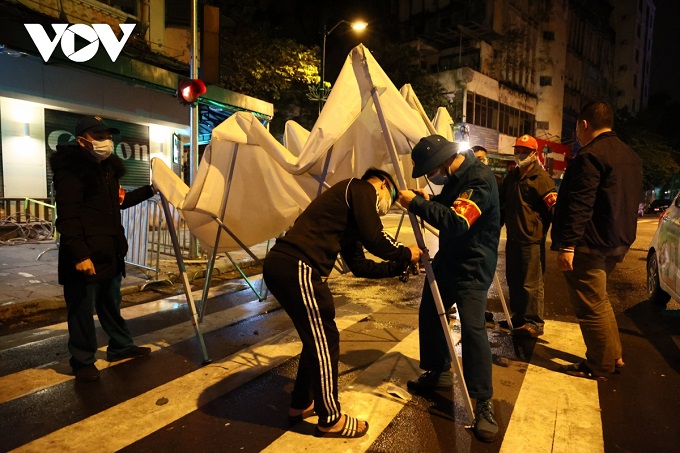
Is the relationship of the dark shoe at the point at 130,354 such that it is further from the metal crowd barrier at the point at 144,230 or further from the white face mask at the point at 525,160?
the white face mask at the point at 525,160

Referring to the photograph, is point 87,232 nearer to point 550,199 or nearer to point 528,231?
point 528,231

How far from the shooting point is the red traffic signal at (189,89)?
849cm

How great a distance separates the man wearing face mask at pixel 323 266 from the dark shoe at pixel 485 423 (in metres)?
0.75

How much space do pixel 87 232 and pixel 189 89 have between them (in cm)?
551

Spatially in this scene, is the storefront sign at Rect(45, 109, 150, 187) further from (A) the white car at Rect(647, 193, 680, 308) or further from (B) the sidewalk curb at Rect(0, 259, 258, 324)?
(A) the white car at Rect(647, 193, 680, 308)

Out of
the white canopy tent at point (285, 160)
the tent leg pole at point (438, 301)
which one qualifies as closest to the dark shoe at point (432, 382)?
the tent leg pole at point (438, 301)

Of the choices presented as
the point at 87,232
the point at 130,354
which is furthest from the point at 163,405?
the point at 87,232

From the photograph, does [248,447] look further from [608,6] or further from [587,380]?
[608,6]

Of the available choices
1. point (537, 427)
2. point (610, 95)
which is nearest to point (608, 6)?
point (610, 95)

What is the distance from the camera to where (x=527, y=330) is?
4.95 m

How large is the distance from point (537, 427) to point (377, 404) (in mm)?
1112

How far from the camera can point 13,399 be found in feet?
11.2

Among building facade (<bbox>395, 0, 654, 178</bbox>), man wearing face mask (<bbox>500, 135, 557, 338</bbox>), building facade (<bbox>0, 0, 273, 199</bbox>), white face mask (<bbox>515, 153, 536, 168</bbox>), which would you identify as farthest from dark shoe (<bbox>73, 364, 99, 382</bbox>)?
building facade (<bbox>395, 0, 654, 178</bbox>)

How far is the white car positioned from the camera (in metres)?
5.18
